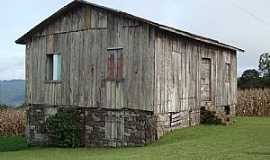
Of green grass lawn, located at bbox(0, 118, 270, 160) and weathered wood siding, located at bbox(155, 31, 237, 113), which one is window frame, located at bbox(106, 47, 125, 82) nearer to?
weathered wood siding, located at bbox(155, 31, 237, 113)

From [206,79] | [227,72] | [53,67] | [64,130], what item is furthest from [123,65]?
[227,72]

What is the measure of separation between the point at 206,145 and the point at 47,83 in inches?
414

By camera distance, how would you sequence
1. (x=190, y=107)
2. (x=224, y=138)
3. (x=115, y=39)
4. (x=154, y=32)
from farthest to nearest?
(x=190, y=107) < (x=115, y=39) < (x=154, y=32) < (x=224, y=138)

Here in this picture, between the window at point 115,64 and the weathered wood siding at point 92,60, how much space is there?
7.3 inches

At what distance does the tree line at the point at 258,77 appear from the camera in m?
46.3

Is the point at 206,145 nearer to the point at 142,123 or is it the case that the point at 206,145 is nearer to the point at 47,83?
the point at 142,123

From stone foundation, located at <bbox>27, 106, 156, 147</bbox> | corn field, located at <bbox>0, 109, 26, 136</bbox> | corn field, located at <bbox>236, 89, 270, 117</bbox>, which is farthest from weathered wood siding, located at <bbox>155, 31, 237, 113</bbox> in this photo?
corn field, located at <bbox>0, 109, 26, 136</bbox>

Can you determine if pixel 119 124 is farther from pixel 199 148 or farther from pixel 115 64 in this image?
pixel 199 148

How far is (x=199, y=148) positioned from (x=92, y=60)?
8.26 m

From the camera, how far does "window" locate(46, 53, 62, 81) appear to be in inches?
976

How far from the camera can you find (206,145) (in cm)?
1769

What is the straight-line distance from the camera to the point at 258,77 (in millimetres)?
50156

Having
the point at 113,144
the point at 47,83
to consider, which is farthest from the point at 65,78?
the point at 113,144

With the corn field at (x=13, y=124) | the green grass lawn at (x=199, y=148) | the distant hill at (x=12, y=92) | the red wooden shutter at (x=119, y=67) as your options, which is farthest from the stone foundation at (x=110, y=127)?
the distant hill at (x=12, y=92)
